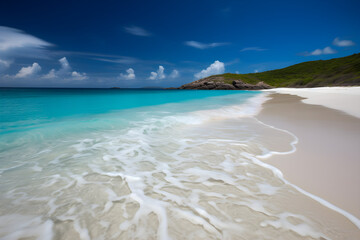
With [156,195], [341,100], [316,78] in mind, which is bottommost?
[156,195]

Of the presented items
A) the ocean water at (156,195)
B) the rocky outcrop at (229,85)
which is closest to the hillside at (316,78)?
the rocky outcrop at (229,85)

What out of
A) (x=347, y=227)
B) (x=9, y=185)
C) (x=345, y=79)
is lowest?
(x=9, y=185)

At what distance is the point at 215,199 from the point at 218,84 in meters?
124

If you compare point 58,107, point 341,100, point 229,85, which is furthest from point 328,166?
point 229,85

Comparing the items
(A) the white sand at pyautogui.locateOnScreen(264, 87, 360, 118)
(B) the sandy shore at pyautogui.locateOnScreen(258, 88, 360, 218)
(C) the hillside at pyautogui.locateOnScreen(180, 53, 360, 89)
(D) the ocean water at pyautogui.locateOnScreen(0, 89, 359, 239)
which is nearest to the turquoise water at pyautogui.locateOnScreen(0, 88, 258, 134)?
(D) the ocean water at pyautogui.locateOnScreen(0, 89, 359, 239)

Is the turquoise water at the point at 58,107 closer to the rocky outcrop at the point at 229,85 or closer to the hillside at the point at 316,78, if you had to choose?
the hillside at the point at 316,78

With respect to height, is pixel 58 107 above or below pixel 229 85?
below

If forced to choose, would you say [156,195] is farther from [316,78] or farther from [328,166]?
[316,78]

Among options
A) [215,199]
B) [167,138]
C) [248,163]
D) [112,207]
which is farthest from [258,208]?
[167,138]

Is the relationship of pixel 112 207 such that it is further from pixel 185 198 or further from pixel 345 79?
pixel 345 79

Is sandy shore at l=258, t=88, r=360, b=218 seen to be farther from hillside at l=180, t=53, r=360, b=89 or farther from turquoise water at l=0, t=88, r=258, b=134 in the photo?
hillside at l=180, t=53, r=360, b=89

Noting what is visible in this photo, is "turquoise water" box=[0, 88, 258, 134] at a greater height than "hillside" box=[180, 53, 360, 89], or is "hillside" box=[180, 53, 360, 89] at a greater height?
"hillside" box=[180, 53, 360, 89]

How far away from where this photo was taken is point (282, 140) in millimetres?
5188

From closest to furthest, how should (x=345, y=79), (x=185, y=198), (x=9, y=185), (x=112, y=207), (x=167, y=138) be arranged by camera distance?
(x=112, y=207) → (x=185, y=198) → (x=9, y=185) → (x=167, y=138) → (x=345, y=79)
